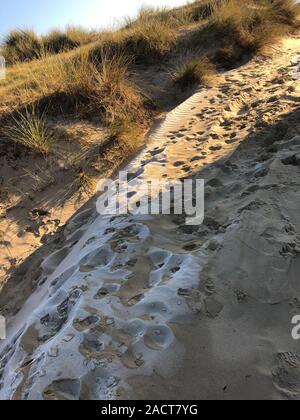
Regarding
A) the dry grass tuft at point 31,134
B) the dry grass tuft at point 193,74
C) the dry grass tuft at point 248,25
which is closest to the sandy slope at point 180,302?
the dry grass tuft at point 31,134

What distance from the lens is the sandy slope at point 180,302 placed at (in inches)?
99.0

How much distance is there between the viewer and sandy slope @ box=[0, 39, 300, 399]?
99.0 inches

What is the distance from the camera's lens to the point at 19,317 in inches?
151

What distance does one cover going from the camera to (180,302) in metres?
2.98

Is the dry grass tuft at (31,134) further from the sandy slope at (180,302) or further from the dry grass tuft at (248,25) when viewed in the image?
the dry grass tuft at (248,25)

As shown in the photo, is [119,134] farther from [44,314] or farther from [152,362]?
[152,362]

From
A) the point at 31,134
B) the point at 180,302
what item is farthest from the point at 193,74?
the point at 180,302

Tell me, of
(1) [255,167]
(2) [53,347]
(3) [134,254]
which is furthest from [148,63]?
(2) [53,347]

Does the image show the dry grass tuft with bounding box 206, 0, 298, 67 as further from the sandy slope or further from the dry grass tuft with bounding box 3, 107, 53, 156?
the sandy slope

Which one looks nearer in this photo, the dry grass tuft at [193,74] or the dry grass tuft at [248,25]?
the dry grass tuft at [193,74]

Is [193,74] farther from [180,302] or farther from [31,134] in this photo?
[180,302]

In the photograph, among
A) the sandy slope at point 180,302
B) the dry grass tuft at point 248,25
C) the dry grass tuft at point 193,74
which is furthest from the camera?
the dry grass tuft at point 248,25

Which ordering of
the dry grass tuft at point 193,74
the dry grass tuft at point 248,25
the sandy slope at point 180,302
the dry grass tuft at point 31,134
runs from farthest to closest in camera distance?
the dry grass tuft at point 248,25, the dry grass tuft at point 193,74, the dry grass tuft at point 31,134, the sandy slope at point 180,302

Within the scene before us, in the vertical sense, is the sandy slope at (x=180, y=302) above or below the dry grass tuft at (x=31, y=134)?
above
